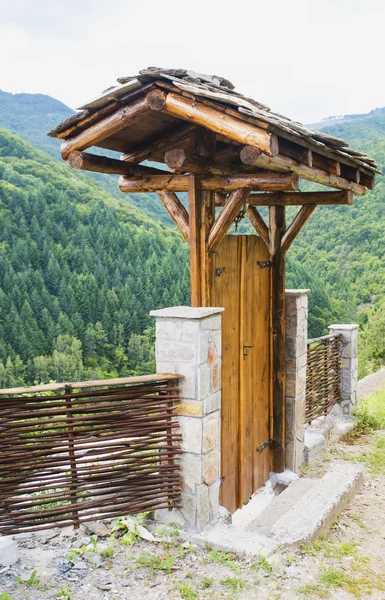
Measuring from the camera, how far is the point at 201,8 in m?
29.3

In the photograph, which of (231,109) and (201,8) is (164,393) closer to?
(231,109)

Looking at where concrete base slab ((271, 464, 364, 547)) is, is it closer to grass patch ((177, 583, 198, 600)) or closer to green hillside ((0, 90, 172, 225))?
grass patch ((177, 583, 198, 600))

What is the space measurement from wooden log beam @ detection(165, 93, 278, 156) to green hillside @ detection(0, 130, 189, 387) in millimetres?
35382

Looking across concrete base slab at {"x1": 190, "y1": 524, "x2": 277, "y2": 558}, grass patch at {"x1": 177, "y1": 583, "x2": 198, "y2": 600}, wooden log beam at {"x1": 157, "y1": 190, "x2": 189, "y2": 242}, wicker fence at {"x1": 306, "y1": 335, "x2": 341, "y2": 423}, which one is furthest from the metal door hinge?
wooden log beam at {"x1": 157, "y1": 190, "x2": 189, "y2": 242}

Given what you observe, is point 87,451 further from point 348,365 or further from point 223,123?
point 348,365

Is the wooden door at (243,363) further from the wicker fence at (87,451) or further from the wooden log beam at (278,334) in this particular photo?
the wicker fence at (87,451)

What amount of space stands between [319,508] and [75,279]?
43.5 meters

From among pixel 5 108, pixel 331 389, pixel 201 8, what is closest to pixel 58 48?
pixel 5 108

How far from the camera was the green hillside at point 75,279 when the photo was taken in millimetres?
40125

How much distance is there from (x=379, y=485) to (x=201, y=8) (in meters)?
30.8

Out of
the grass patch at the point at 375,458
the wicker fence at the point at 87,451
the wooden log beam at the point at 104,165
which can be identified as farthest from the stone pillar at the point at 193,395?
the grass patch at the point at 375,458

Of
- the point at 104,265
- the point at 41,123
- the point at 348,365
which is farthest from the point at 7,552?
the point at 41,123

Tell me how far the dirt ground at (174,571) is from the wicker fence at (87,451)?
0.61 ft

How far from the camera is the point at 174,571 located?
288cm
